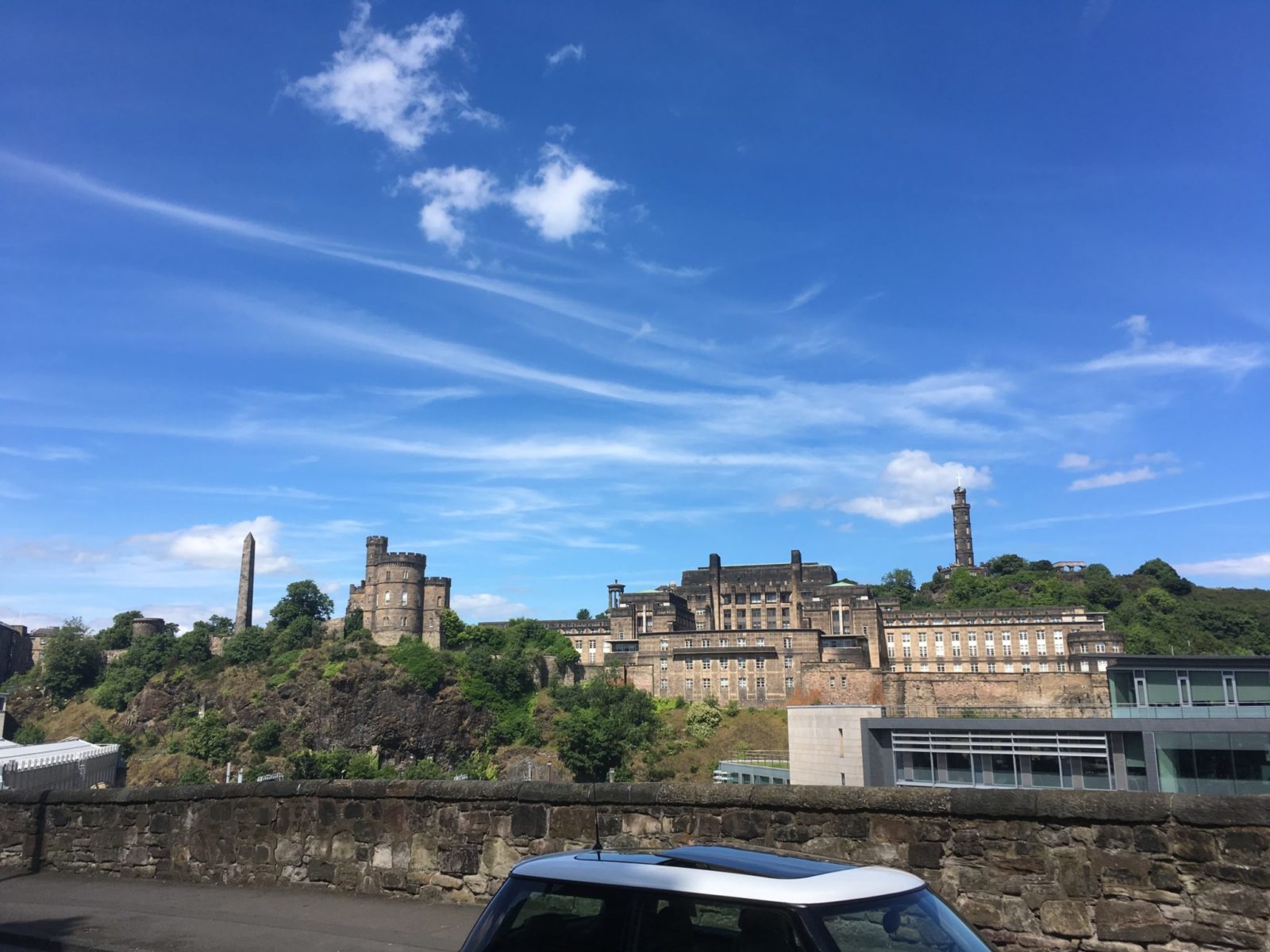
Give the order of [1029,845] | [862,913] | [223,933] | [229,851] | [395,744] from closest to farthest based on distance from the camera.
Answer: [862,913] < [1029,845] < [223,933] < [229,851] < [395,744]

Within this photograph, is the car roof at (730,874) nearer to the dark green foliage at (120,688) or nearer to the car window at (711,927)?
the car window at (711,927)

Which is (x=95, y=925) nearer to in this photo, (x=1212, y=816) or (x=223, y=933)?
(x=223, y=933)

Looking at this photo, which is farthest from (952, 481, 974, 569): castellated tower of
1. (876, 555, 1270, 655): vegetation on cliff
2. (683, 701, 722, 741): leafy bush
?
(683, 701, 722, 741): leafy bush

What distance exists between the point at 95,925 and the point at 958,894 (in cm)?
836

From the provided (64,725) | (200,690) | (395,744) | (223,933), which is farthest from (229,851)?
(64,725)

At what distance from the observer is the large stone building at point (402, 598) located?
116875 mm

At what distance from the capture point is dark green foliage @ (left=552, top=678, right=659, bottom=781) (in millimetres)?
80250

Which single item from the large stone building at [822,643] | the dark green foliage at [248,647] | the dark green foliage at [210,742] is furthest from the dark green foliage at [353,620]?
the large stone building at [822,643]

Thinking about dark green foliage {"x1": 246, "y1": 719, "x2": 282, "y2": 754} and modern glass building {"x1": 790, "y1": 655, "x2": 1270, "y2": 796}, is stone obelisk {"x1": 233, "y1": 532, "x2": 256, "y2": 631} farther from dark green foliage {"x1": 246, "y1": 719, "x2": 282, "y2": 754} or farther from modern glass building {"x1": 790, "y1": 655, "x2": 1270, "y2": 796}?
modern glass building {"x1": 790, "y1": 655, "x2": 1270, "y2": 796}

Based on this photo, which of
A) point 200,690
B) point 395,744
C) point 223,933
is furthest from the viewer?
point 200,690

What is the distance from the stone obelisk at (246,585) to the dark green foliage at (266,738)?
38.4m

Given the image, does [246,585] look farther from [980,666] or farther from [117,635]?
[980,666]

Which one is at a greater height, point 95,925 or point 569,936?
point 569,936

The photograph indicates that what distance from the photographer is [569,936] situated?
4.34 m
